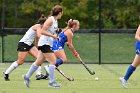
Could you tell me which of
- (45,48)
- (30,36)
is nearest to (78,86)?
(45,48)

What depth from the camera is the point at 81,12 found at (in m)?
27.7

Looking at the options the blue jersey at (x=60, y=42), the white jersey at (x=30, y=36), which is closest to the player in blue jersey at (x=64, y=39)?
the blue jersey at (x=60, y=42)

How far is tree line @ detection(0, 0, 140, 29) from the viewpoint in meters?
24.8

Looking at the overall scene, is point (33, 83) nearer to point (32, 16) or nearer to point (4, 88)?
point (4, 88)

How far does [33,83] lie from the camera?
13945 mm

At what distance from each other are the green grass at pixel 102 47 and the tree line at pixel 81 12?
0.66m

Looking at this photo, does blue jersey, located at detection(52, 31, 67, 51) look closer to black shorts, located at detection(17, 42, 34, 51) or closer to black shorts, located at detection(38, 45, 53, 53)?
black shorts, located at detection(17, 42, 34, 51)

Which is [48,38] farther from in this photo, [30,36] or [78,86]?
[30,36]

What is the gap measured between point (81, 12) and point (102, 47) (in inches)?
167

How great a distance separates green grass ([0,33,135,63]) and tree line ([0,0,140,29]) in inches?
26.1

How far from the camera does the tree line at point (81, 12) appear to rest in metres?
24.8

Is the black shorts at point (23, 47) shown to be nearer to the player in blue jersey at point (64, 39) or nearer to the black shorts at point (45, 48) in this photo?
the player in blue jersey at point (64, 39)

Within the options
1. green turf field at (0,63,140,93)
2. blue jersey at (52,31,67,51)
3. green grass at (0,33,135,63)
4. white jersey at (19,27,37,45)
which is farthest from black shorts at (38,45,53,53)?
green grass at (0,33,135,63)

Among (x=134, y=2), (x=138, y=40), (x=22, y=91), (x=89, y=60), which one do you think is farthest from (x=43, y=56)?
(x=134, y=2)
